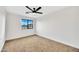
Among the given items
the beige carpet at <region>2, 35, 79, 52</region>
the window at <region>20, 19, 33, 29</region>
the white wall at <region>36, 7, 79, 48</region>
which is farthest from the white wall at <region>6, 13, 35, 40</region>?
the white wall at <region>36, 7, 79, 48</region>

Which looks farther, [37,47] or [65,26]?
[65,26]

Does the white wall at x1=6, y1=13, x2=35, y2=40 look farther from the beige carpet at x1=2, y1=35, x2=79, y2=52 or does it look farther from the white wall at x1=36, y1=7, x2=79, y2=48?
the white wall at x1=36, y1=7, x2=79, y2=48

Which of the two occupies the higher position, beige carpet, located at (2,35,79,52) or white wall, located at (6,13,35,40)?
white wall, located at (6,13,35,40)

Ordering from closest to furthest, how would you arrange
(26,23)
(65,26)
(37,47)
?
(37,47)
(65,26)
(26,23)

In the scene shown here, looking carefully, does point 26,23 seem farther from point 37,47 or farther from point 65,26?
point 65,26

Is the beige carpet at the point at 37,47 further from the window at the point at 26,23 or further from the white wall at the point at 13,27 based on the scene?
the window at the point at 26,23

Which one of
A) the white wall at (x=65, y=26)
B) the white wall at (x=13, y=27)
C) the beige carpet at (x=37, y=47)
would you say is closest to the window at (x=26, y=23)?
the white wall at (x=13, y=27)

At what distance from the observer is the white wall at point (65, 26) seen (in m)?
3.00

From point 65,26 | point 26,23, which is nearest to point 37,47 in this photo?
point 65,26

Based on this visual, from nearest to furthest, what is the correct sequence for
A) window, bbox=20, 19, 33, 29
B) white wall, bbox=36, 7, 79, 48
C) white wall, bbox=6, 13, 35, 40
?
white wall, bbox=36, 7, 79, 48, white wall, bbox=6, 13, 35, 40, window, bbox=20, 19, 33, 29

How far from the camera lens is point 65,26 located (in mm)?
3463

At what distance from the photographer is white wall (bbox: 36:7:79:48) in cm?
300
